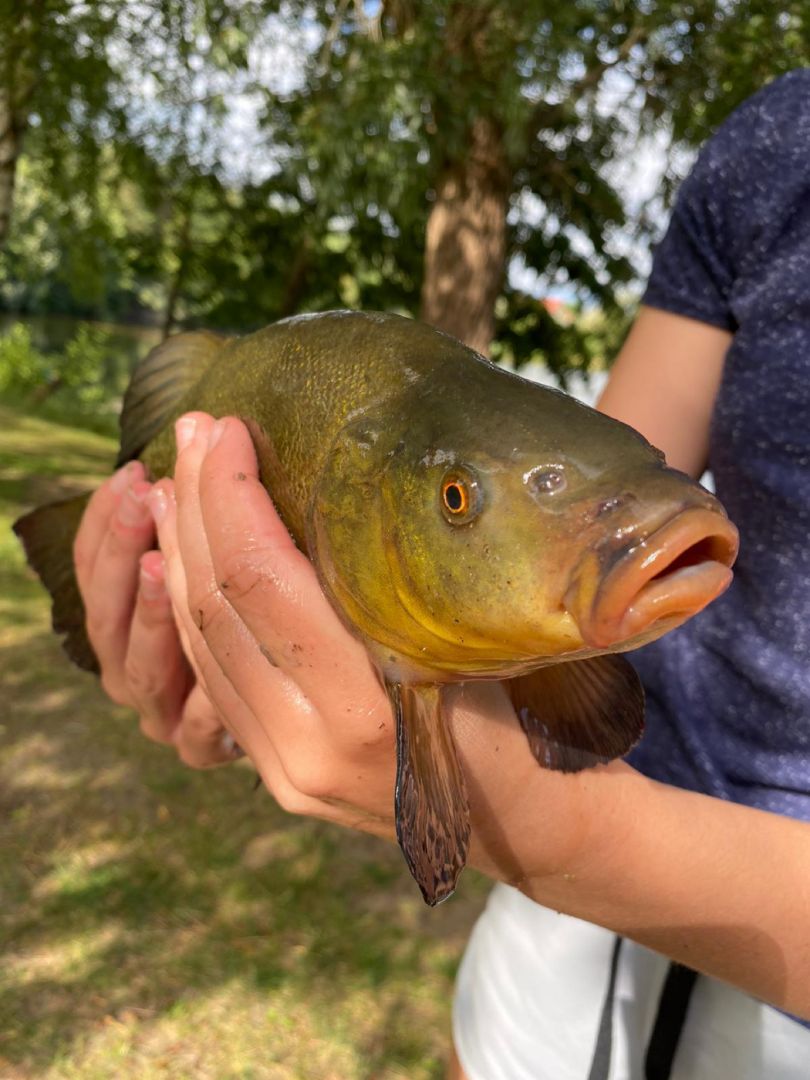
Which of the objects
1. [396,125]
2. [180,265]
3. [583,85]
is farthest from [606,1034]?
[180,265]

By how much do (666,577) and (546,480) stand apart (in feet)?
0.65

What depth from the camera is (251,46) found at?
5.57 meters

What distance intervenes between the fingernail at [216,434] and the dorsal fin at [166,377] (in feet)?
1.50

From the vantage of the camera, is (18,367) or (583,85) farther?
(18,367)

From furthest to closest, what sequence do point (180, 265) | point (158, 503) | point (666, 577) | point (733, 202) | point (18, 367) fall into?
point (18, 367) < point (180, 265) < point (733, 202) < point (158, 503) < point (666, 577)

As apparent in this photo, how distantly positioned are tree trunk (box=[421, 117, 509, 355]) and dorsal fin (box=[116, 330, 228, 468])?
16.0 feet

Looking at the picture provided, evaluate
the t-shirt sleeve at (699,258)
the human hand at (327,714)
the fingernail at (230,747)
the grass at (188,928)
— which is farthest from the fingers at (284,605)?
the grass at (188,928)

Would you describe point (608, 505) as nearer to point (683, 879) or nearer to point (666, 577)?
point (666, 577)

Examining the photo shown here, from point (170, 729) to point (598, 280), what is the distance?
8.90 m

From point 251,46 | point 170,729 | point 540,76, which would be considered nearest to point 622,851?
point 170,729

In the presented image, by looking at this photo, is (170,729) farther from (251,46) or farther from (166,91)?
(166,91)

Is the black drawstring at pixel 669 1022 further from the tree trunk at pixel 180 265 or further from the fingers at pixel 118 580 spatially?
the tree trunk at pixel 180 265

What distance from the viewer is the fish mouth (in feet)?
2.81

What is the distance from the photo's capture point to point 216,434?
56.3 inches
